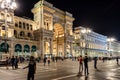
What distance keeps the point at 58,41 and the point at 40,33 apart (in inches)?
596

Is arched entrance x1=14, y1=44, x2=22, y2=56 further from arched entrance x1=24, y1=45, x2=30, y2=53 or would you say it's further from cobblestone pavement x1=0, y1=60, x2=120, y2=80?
cobblestone pavement x1=0, y1=60, x2=120, y2=80

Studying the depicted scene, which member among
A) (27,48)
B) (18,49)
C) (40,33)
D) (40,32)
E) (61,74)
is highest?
(40,32)

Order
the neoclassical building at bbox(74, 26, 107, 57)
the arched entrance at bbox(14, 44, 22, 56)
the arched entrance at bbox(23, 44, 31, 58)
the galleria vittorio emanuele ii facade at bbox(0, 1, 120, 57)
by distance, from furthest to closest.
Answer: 1. the neoclassical building at bbox(74, 26, 107, 57)
2. the arched entrance at bbox(23, 44, 31, 58)
3. the arched entrance at bbox(14, 44, 22, 56)
4. the galleria vittorio emanuele ii facade at bbox(0, 1, 120, 57)

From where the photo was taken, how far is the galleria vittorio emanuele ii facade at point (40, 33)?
51.7 meters

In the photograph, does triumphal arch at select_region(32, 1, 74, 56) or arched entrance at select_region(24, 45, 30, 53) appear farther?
triumphal arch at select_region(32, 1, 74, 56)

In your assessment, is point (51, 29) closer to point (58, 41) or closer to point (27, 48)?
point (58, 41)

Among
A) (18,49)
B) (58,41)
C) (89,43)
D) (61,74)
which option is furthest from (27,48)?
(89,43)

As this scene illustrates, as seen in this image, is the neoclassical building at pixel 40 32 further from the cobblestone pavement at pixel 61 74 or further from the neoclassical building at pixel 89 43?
the cobblestone pavement at pixel 61 74

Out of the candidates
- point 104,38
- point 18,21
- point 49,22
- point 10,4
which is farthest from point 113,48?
point 10,4

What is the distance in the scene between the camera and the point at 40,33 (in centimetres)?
6100

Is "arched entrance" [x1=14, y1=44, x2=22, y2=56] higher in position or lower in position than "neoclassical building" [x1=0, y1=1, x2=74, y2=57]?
lower

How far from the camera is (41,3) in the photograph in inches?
2468

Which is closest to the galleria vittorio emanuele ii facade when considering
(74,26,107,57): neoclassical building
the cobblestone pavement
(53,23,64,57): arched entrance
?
(53,23,64,57): arched entrance

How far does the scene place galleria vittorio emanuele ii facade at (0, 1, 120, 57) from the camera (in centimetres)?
5172
